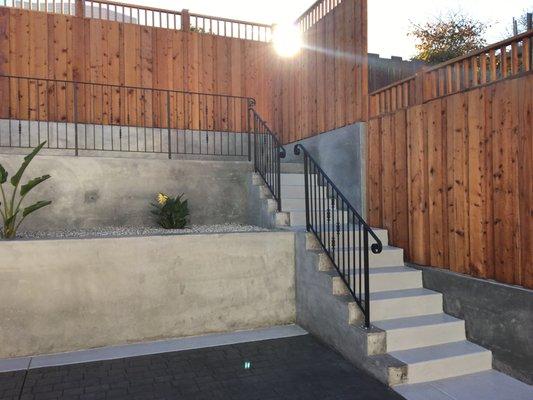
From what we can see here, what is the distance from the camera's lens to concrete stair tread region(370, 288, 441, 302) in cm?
448

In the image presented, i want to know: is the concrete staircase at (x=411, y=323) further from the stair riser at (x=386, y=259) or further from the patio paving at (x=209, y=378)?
the patio paving at (x=209, y=378)

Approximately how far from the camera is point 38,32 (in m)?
8.21

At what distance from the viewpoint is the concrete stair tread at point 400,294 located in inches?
176

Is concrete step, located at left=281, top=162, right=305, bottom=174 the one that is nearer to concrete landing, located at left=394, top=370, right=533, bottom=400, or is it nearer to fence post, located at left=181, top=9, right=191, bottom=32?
fence post, located at left=181, top=9, right=191, bottom=32

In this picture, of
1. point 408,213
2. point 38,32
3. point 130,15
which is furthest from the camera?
point 130,15

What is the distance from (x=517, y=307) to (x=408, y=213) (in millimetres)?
1711

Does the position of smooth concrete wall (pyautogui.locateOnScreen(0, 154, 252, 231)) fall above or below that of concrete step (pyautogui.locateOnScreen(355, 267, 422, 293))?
above

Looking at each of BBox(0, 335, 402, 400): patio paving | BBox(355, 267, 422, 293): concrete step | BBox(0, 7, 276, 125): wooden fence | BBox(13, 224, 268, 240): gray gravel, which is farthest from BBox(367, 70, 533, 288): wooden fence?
BBox(0, 7, 276, 125): wooden fence

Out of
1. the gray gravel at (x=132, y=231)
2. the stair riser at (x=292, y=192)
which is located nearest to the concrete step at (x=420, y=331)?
the gray gravel at (x=132, y=231)

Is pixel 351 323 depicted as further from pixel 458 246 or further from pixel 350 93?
pixel 350 93

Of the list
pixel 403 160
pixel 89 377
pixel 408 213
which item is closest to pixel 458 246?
pixel 408 213

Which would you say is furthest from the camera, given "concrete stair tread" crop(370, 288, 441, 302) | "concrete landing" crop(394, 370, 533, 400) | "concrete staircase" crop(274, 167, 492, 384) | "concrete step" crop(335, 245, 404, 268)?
"concrete step" crop(335, 245, 404, 268)

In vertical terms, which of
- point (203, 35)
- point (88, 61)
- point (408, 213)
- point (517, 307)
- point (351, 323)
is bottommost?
point (351, 323)

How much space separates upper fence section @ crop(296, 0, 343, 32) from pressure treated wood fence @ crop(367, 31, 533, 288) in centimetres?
211
